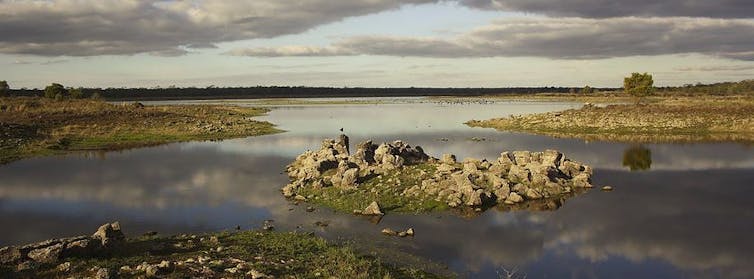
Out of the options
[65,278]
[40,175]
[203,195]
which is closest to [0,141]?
[40,175]

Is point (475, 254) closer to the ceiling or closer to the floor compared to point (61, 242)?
closer to the floor

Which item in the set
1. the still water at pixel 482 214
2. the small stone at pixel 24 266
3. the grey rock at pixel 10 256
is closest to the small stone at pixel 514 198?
the still water at pixel 482 214

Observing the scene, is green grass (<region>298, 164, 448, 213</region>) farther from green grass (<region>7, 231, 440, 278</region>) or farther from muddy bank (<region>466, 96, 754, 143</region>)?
muddy bank (<region>466, 96, 754, 143</region>)

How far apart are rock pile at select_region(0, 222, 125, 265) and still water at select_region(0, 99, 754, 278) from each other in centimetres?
615

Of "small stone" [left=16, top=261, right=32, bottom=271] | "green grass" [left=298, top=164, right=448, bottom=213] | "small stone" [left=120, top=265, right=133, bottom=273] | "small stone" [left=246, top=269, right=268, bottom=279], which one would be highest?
"small stone" [left=16, top=261, right=32, bottom=271]

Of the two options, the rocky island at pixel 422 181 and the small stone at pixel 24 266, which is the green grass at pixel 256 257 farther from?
the rocky island at pixel 422 181

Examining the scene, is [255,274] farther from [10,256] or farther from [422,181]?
[422,181]

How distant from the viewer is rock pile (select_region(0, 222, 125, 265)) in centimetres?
1800

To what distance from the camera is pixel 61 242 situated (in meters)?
18.9

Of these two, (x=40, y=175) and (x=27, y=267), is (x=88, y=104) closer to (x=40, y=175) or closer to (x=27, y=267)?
(x=40, y=175)

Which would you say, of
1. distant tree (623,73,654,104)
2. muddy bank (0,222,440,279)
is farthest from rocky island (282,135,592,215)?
distant tree (623,73,654,104)

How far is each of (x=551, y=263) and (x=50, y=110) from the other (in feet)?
275

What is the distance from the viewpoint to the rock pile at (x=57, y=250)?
59.1 feet

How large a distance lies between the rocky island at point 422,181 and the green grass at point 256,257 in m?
7.42
